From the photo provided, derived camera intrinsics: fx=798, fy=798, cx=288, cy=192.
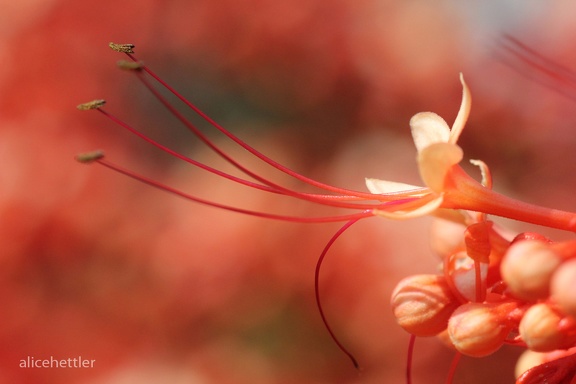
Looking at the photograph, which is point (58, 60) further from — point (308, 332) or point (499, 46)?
point (499, 46)

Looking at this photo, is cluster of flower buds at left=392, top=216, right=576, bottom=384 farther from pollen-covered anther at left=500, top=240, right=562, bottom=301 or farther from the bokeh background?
the bokeh background

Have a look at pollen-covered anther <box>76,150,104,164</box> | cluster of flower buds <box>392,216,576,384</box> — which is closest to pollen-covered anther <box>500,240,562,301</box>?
cluster of flower buds <box>392,216,576,384</box>

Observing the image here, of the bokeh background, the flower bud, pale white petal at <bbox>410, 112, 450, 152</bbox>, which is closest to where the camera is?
the flower bud

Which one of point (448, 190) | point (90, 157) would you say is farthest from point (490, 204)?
point (90, 157)

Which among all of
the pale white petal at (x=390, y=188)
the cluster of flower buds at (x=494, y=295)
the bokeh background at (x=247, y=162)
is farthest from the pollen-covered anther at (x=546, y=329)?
the bokeh background at (x=247, y=162)

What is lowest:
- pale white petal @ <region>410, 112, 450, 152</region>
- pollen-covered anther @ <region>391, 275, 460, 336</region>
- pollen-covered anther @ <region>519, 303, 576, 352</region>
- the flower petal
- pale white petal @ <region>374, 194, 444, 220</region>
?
pollen-covered anther @ <region>519, 303, 576, 352</region>

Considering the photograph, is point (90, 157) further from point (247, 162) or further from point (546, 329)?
point (247, 162)
